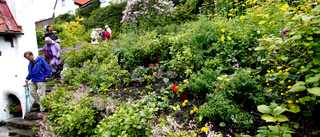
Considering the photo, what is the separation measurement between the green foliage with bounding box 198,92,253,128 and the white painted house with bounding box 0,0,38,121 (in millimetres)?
7456

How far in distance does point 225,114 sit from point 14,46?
8.19 m

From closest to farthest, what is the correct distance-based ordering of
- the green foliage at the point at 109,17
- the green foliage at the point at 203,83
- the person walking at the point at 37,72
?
the green foliage at the point at 203,83 → the person walking at the point at 37,72 → the green foliage at the point at 109,17

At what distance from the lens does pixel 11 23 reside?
252 inches

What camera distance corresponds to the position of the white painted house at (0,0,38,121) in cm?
635

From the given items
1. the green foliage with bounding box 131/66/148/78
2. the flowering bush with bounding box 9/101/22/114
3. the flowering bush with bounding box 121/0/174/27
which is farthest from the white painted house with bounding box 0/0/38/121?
the green foliage with bounding box 131/66/148/78

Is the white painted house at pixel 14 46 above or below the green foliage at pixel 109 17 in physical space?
below

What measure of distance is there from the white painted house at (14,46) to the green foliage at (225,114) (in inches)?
294

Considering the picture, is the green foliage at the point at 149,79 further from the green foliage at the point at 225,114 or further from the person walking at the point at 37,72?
the person walking at the point at 37,72

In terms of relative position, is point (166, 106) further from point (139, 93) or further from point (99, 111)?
point (99, 111)

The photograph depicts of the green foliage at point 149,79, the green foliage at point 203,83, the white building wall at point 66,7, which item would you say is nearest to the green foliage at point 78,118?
the green foliage at point 149,79

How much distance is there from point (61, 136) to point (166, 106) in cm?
267

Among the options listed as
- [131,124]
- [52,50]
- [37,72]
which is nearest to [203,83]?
[131,124]

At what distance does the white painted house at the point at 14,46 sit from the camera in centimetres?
635

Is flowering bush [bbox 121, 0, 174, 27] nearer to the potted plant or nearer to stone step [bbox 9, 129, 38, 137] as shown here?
stone step [bbox 9, 129, 38, 137]
